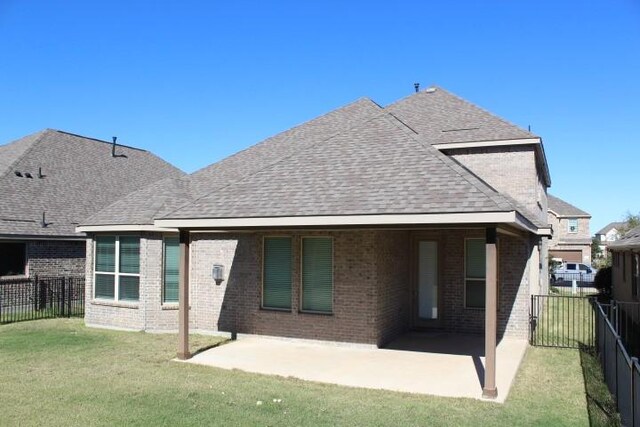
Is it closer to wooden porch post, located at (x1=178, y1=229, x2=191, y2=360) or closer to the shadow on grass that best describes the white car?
the shadow on grass

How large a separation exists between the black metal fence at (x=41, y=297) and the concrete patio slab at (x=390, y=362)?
26.5 feet

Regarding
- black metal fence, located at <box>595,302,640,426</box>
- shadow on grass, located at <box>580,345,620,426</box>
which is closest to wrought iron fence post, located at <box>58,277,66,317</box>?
shadow on grass, located at <box>580,345,620,426</box>

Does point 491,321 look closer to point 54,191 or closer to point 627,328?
point 627,328

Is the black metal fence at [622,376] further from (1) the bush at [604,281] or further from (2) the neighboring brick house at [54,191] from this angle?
(1) the bush at [604,281]

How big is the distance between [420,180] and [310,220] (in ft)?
7.08

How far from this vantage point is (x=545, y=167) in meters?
20.9

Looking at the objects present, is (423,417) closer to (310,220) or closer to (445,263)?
(310,220)

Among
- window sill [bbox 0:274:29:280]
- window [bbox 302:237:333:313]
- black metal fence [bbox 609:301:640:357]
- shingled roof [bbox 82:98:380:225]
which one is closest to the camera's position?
black metal fence [bbox 609:301:640:357]

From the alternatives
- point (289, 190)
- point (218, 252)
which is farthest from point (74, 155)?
point (289, 190)

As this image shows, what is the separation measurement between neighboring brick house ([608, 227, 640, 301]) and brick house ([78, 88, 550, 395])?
13.9 feet

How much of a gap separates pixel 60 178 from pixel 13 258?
16.8 ft

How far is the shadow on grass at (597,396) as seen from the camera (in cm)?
741

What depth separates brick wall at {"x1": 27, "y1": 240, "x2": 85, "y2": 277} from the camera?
18766 millimetres

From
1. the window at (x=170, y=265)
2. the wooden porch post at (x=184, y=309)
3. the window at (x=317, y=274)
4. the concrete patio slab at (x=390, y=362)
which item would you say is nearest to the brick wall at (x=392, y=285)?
the concrete patio slab at (x=390, y=362)
